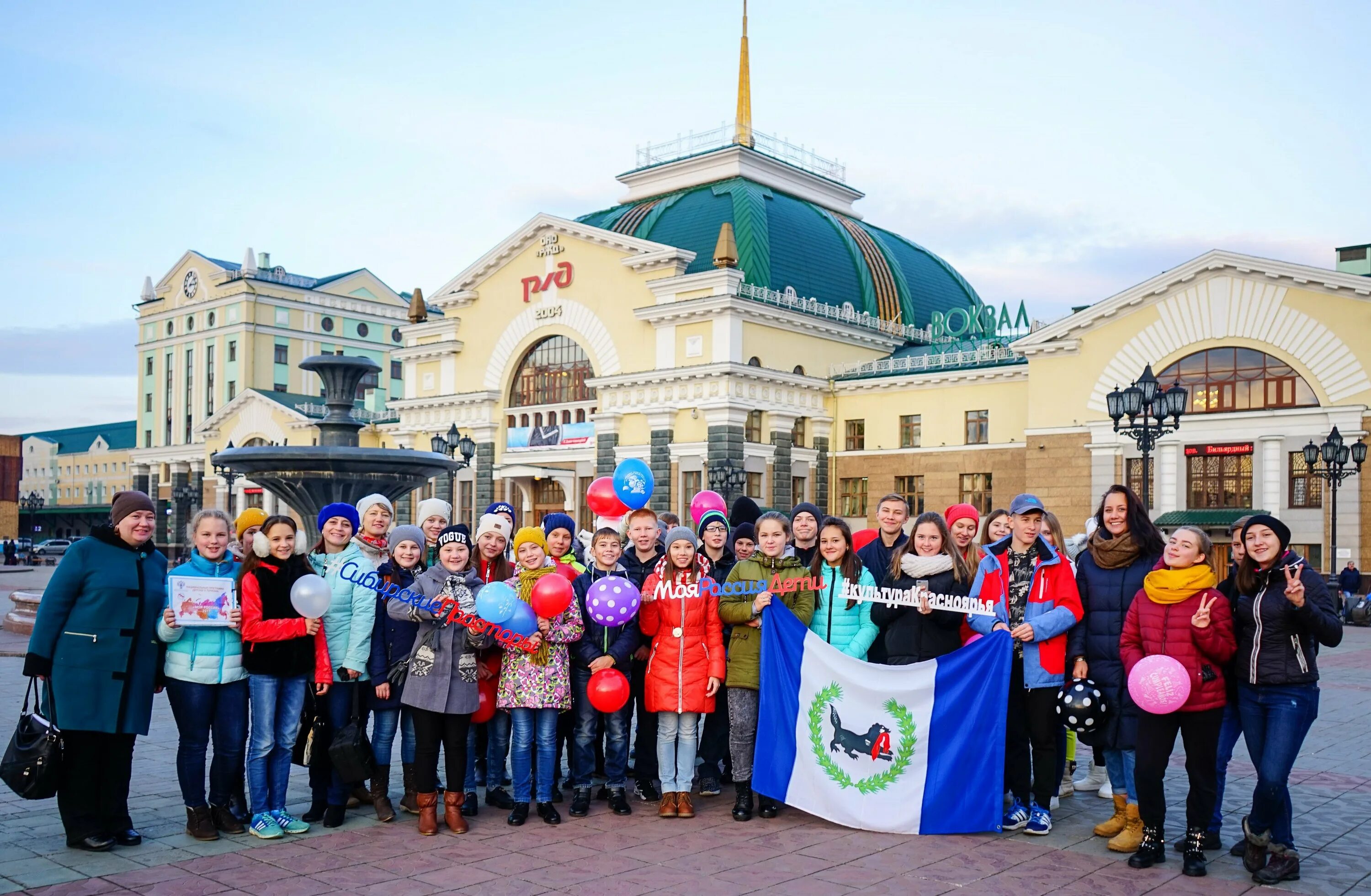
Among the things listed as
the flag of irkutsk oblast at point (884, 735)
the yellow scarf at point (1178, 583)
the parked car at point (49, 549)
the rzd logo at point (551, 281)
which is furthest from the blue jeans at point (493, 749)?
the parked car at point (49, 549)

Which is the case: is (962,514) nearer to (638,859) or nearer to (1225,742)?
(1225,742)

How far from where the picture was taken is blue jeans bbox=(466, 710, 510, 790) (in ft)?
26.1

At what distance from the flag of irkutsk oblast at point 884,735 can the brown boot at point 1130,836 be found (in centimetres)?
72

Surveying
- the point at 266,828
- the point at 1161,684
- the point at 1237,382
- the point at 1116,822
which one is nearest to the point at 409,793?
the point at 266,828

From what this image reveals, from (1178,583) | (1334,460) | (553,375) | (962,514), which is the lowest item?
(1178,583)

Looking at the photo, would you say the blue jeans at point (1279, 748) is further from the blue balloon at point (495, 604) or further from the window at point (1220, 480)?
the window at point (1220, 480)

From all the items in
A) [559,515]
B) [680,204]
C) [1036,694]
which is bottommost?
[1036,694]

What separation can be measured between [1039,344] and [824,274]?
1346cm

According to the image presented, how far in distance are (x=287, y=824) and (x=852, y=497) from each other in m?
39.3

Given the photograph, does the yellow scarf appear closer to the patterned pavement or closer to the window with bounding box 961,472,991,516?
the patterned pavement

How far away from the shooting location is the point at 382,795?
766 cm

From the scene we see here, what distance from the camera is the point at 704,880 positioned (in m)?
6.35

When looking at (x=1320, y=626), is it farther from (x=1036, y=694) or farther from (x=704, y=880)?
(x=704, y=880)

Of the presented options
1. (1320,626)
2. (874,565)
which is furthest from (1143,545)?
(874,565)
